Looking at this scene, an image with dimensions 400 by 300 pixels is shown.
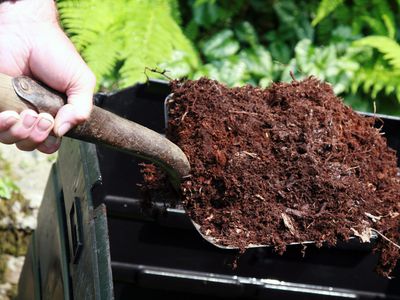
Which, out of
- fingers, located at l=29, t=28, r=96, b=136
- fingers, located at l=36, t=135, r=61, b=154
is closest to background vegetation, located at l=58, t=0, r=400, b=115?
fingers, located at l=29, t=28, r=96, b=136

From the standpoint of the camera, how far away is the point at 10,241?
9.00 ft

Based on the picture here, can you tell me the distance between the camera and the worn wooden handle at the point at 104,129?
1.31m

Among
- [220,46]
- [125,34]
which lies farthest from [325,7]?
[125,34]

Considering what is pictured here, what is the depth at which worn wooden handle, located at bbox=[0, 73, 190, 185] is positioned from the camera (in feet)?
4.29

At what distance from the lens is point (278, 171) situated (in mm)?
1729

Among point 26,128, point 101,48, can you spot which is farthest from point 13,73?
point 101,48

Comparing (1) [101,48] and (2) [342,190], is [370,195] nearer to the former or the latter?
(2) [342,190]

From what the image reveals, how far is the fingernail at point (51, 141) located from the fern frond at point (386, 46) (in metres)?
1.59

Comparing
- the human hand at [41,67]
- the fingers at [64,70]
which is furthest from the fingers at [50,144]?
the fingers at [64,70]

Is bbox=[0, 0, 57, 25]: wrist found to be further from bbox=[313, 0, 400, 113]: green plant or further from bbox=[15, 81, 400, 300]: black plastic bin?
bbox=[313, 0, 400, 113]: green plant

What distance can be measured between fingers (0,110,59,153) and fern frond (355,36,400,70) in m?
1.67

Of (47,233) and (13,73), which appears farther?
(47,233)

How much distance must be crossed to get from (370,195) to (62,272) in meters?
Result: 0.80

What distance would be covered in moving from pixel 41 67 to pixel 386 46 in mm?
1570
